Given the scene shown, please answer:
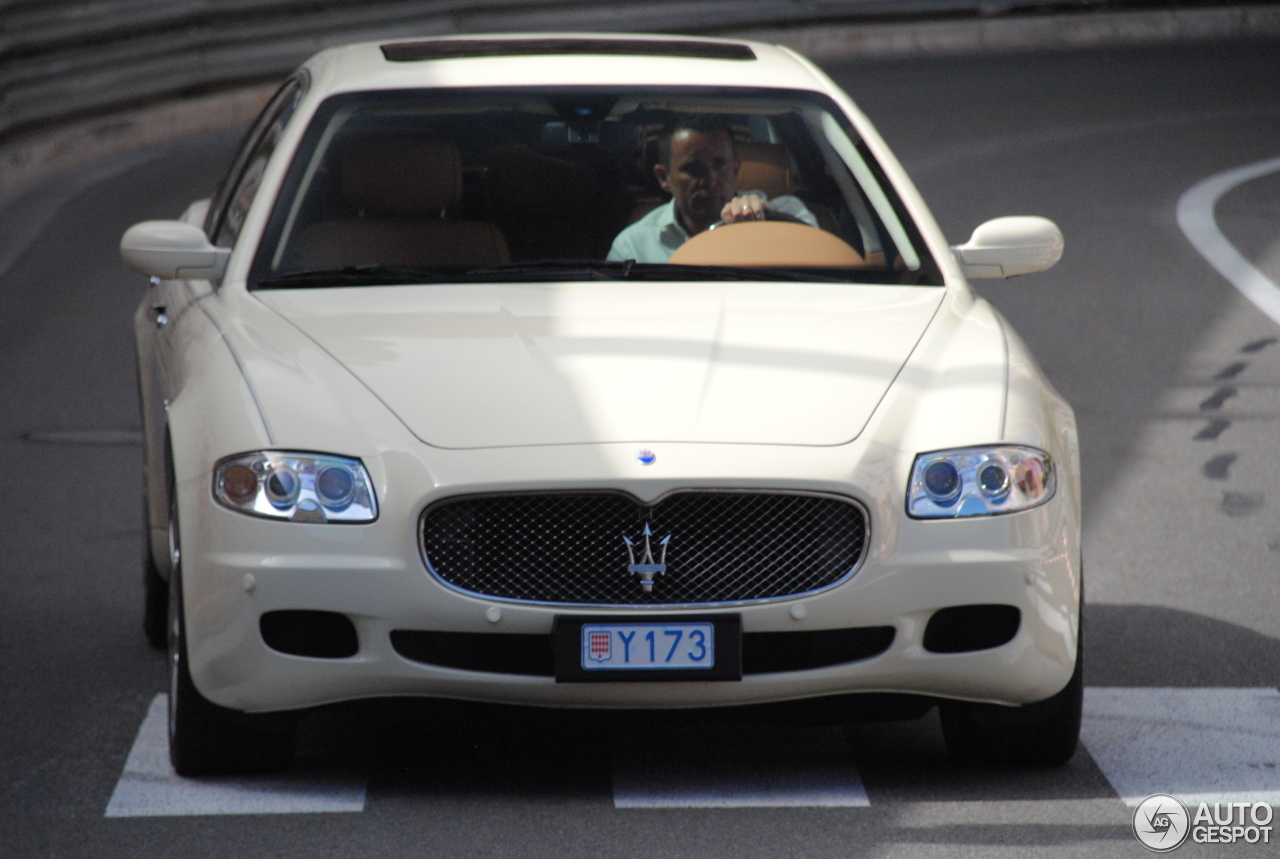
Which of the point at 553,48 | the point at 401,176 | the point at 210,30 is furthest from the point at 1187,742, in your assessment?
the point at 210,30

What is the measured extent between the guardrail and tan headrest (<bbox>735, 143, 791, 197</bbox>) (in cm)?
1048

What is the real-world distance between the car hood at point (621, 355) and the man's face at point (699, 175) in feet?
1.87

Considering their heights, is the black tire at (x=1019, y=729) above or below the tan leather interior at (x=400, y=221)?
below

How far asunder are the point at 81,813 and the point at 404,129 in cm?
221

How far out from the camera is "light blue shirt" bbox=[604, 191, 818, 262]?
5.91 m

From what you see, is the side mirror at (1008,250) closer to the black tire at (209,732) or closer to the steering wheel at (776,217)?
the steering wheel at (776,217)

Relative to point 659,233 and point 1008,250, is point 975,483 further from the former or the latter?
point 659,233

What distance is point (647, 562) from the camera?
4.54 m

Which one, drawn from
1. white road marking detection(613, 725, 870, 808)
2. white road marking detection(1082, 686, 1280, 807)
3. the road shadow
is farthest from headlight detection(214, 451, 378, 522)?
the road shadow

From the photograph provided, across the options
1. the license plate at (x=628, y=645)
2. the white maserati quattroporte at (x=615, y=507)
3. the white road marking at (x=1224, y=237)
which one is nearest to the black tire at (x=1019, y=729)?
the white maserati quattroporte at (x=615, y=507)

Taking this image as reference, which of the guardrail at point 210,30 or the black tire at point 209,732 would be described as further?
the guardrail at point 210,30

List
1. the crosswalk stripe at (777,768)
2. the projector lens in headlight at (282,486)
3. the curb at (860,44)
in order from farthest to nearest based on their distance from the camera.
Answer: the curb at (860,44) < the crosswalk stripe at (777,768) < the projector lens in headlight at (282,486)

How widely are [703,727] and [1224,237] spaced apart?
9.32 m

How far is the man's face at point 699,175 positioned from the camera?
6.13 meters
